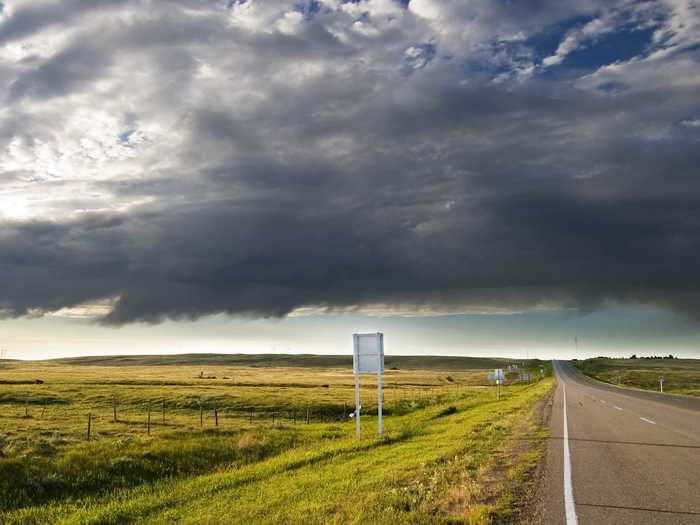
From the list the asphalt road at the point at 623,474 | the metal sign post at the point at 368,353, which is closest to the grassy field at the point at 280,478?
the asphalt road at the point at 623,474

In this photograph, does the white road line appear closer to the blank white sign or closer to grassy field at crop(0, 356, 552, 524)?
grassy field at crop(0, 356, 552, 524)

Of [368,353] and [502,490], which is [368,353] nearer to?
[368,353]

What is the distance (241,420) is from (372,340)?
70.4 feet

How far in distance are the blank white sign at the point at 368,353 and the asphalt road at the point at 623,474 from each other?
7855mm

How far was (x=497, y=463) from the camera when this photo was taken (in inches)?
613

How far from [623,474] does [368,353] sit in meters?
15.1

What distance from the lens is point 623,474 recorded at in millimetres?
13430

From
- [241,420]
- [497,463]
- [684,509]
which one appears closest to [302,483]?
[497,463]

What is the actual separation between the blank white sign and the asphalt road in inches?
309

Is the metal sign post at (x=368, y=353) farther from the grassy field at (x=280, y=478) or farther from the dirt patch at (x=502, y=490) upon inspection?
the dirt patch at (x=502, y=490)

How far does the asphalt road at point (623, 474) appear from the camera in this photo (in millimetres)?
9852

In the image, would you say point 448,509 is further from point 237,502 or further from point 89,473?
point 89,473

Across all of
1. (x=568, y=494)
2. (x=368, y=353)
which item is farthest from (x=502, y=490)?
(x=368, y=353)

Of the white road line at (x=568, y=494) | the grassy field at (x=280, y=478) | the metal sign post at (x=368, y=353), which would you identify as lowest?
the grassy field at (x=280, y=478)
